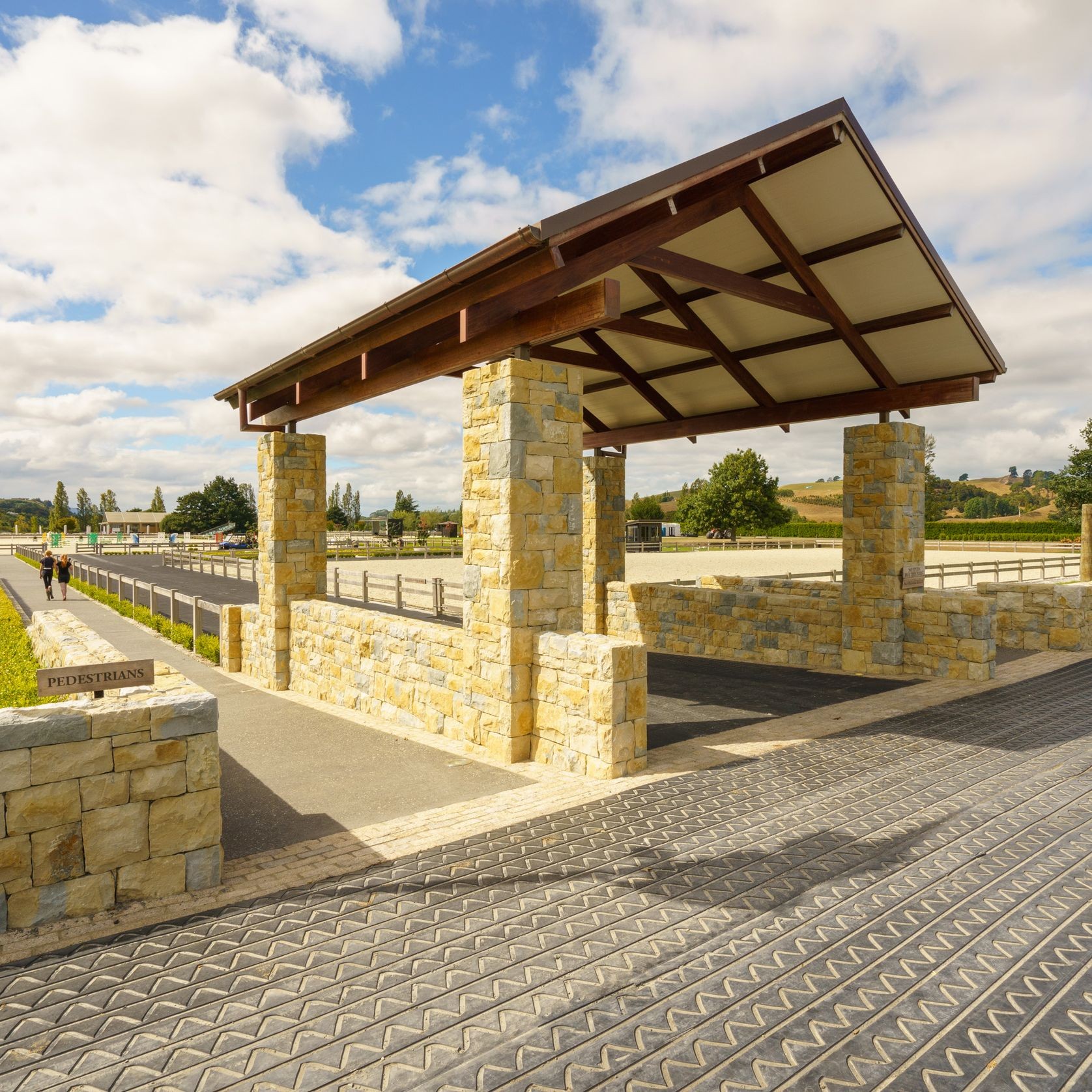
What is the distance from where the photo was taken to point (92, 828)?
3.88 metres

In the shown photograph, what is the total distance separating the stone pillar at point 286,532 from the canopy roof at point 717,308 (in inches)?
22.2

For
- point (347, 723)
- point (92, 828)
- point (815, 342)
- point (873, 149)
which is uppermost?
point (873, 149)

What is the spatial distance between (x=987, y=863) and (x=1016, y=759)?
2401 mm

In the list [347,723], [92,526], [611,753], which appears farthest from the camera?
[92,526]

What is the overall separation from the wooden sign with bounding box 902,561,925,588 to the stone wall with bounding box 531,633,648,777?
5.70m

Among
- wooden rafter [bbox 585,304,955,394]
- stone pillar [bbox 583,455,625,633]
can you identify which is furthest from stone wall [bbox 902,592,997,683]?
stone pillar [bbox 583,455,625,633]

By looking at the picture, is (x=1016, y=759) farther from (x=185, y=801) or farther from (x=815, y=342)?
(x=185, y=801)

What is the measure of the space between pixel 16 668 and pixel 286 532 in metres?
3.49

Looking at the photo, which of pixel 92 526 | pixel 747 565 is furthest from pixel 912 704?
pixel 92 526

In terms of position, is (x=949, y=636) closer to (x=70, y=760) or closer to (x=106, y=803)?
(x=106, y=803)

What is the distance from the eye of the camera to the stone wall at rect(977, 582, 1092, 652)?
1184 cm

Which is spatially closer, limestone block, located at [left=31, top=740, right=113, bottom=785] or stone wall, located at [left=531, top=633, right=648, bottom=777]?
limestone block, located at [left=31, top=740, right=113, bottom=785]

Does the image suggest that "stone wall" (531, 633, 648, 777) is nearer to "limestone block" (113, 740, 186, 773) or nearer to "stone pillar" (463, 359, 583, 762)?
"stone pillar" (463, 359, 583, 762)

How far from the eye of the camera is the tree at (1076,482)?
36938mm
